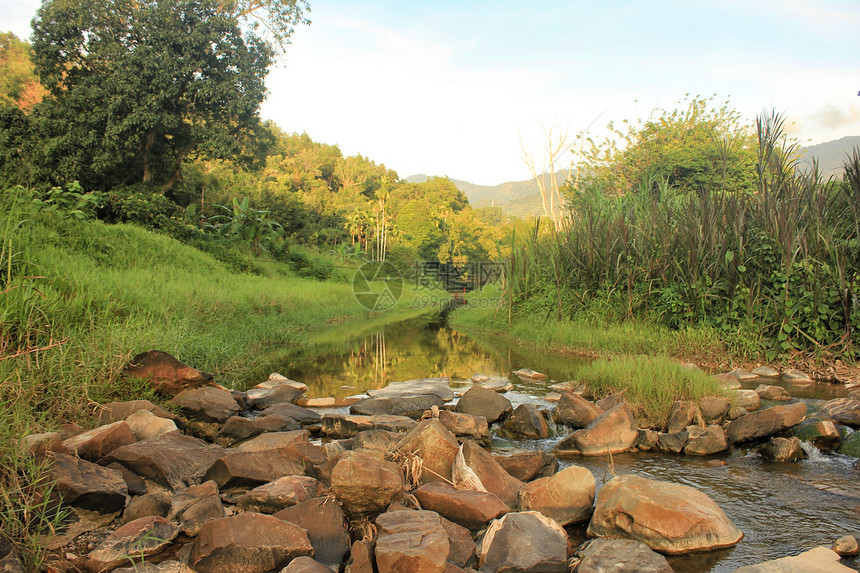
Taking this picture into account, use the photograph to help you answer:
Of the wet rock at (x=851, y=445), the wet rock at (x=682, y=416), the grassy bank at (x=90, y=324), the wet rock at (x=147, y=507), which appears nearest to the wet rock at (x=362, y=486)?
the wet rock at (x=147, y=507)

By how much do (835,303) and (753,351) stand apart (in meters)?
1.31

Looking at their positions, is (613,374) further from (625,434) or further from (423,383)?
(423,383)

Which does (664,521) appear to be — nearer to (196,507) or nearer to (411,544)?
(411,544)

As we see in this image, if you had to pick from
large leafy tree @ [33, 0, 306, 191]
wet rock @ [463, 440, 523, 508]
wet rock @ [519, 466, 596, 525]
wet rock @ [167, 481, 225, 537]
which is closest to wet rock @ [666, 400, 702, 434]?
wet rock @ [519, 466, 596, 525]

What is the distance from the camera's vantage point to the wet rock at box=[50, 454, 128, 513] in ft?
10.6

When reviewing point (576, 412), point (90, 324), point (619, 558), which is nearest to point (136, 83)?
point (90, 324)

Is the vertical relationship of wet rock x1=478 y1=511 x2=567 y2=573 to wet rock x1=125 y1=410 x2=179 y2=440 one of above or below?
below

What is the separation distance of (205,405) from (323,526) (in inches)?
120

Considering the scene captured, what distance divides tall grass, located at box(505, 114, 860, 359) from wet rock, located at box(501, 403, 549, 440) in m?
4.79

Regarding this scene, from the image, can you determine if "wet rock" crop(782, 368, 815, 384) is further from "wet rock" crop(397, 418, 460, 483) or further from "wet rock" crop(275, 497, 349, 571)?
"wet rock" crop(275, 497, 349, 571)

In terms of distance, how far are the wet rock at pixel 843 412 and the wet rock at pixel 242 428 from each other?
5.46m

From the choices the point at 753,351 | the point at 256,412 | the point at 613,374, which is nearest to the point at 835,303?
the point at 753,351

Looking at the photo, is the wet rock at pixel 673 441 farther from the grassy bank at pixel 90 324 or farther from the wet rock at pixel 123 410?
the grassy bank at pixel 90 324

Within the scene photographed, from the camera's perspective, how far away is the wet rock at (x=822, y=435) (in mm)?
4879
